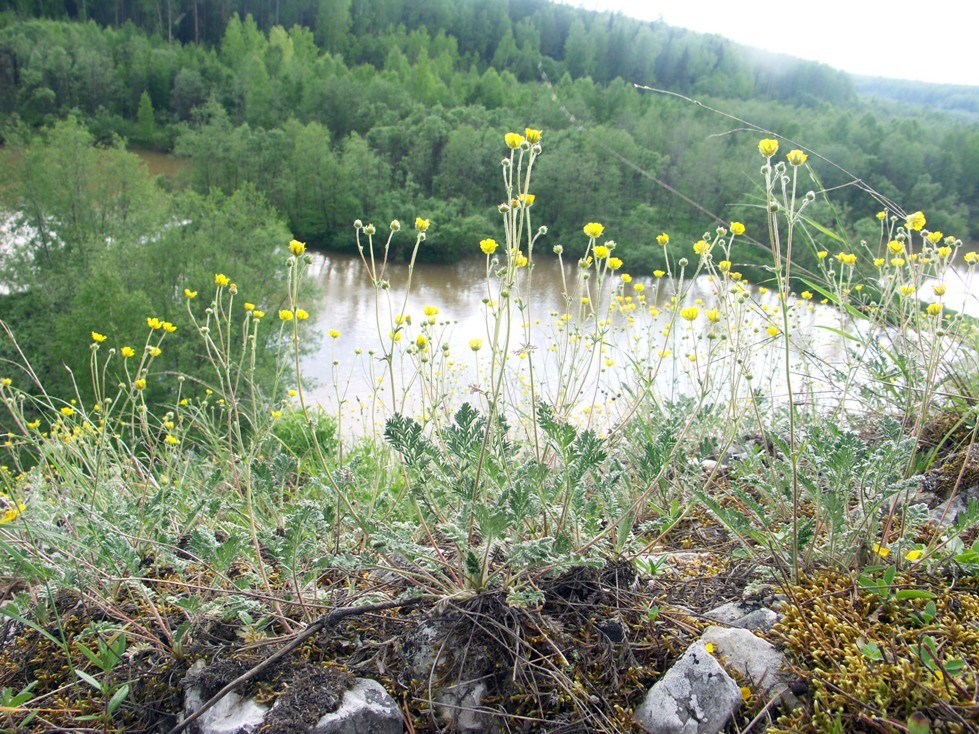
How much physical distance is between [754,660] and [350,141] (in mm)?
36082

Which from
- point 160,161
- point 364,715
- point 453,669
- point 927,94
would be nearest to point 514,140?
point 453,669

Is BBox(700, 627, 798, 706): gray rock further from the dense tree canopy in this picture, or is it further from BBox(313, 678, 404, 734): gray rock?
the dense tree canopy

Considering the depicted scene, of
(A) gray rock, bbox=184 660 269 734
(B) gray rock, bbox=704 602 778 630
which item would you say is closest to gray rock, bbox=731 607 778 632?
(B) gray rock, bbox=704 602 778 630

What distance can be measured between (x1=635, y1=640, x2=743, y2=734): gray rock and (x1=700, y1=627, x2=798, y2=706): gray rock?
0.19ft

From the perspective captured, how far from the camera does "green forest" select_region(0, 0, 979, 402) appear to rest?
2108 cm

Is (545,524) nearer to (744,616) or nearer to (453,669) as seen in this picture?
(453,669)

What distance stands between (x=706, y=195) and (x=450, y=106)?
21.5m

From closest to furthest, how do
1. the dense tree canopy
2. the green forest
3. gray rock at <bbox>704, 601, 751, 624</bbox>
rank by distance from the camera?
1. gray rock at <bbox>704, 601, 751, 624</bbox>
2. the green forest
3. the dense tree canopy

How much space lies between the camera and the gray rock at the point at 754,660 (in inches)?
53.7

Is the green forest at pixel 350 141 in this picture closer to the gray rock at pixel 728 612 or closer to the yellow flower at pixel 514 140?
the yellow flower at pixel 514 140

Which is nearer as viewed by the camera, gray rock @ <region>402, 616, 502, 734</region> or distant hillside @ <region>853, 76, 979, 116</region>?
gray rock @ <region>402, 616, 502, 734</region>

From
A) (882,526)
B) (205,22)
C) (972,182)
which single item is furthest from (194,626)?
(205,22)

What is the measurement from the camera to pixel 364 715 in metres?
1.38

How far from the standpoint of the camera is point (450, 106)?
147 ft
